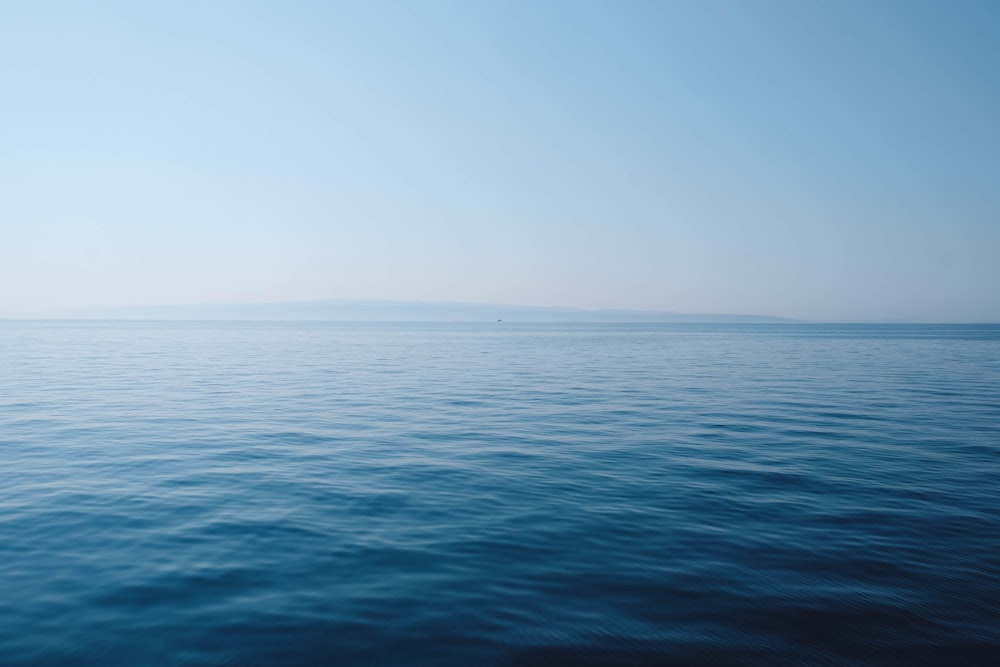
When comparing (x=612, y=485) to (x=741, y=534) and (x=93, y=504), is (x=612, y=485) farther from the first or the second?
(x=93, y=504)

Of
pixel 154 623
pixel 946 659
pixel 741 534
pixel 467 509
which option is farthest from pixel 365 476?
pixel 946 659

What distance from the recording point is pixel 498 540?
10.1m

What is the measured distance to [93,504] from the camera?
12047mm

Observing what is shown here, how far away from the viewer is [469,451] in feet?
57.1

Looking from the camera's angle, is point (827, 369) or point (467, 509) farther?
point (827, 369)

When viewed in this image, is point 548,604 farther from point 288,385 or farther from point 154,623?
point 288,385

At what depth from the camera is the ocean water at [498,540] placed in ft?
22.6

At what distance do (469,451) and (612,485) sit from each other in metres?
5.16

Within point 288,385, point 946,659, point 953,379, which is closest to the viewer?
point 946,659

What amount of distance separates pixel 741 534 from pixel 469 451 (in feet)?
28.5

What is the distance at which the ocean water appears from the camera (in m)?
6.88

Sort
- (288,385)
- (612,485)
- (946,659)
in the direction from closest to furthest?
(946,659), (612,485), (288,385)

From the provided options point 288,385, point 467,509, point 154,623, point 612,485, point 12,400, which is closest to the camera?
point 154,623

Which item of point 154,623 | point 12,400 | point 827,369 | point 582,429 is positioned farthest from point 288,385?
point 827,369
